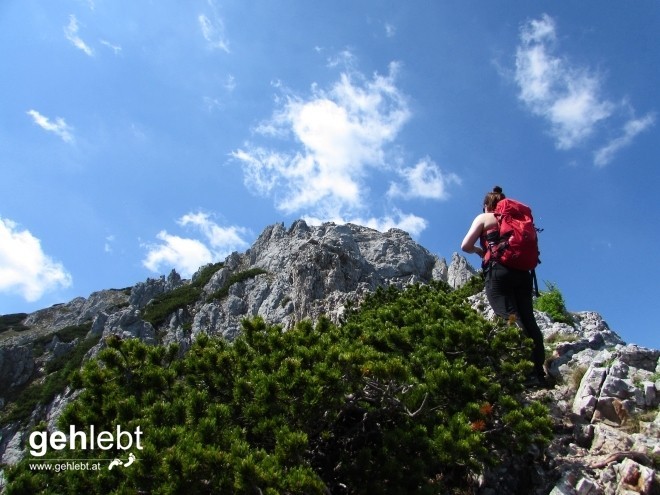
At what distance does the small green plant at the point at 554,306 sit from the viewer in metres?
11.9

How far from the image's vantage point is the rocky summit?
6.21m

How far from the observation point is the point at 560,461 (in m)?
6.27

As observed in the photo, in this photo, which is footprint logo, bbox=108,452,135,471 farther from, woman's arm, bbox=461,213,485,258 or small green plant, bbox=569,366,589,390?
small green plant, bbox=569,366,589,390

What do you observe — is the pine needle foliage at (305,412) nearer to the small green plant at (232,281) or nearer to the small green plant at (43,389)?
the small green plant at (43,389)

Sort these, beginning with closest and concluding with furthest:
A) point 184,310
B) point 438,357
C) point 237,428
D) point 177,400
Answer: point 237,428 < point 177,400 < point 438,357 < point 184,310

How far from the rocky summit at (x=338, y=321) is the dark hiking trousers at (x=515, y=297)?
1.07m

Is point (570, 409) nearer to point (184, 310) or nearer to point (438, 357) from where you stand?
point (438, 357)

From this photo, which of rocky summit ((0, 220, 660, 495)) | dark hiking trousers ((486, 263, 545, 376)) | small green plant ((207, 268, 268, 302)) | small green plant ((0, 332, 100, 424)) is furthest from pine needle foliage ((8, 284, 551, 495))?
small green plant ((207, 268, 268, 302))

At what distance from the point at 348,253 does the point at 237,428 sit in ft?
157

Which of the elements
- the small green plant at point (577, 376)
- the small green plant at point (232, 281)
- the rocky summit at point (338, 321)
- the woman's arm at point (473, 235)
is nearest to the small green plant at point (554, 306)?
the rocky summit at point (338, 321)

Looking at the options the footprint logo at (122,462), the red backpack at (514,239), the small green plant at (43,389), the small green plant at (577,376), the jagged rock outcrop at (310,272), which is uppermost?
the jagged rock outcrop at (310,272)

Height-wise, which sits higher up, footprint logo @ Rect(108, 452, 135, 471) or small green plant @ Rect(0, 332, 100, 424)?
small green plant @ Rect(0, 332, 100, 424)

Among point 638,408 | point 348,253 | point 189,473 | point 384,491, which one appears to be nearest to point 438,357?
point 384,491

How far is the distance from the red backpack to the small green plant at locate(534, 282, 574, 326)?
215 inches
